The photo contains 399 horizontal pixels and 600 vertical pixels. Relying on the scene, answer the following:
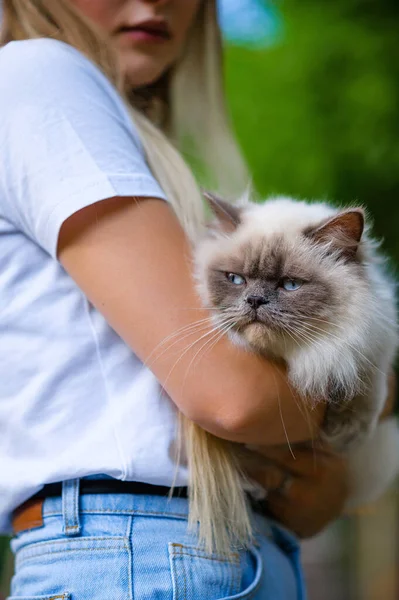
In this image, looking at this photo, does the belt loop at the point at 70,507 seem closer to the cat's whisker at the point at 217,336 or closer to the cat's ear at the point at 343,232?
the cat's whisker at the point at 217,336

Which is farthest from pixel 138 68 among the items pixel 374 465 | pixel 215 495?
pixel 374 465

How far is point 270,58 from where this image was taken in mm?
3393

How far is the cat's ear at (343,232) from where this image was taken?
1.27 m

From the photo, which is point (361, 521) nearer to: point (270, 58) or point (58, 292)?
point (270, 58)

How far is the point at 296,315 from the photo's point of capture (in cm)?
127

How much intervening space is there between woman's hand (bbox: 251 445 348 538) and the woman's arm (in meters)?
0.26

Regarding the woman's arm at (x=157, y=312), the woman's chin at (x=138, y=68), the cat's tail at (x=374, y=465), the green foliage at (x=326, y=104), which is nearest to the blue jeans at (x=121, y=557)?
the woman's arm at (x=157, y=312)

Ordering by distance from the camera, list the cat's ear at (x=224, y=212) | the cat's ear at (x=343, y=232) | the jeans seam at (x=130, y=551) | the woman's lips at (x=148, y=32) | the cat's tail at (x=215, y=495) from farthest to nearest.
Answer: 1. the woman's lips at (x=148, y=32)
2. the cat's ear at (x=224, y=212)
3. the cat's ear at (x=343, y=232)
4. the cat's tail at (x=215, y=495)
5. the jeans seam at (x=130, y=551)

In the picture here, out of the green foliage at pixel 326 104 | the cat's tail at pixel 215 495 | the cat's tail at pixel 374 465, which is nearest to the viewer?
the cat's tail at pixel 215 495

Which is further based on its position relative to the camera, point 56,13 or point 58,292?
point 56,13

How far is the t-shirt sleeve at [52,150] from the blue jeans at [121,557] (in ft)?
1.48

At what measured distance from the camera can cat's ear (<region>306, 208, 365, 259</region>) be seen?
4.18 feet

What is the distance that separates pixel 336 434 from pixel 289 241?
42cm

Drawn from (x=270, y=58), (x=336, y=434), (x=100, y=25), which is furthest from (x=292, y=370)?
(x=270, y=58)
